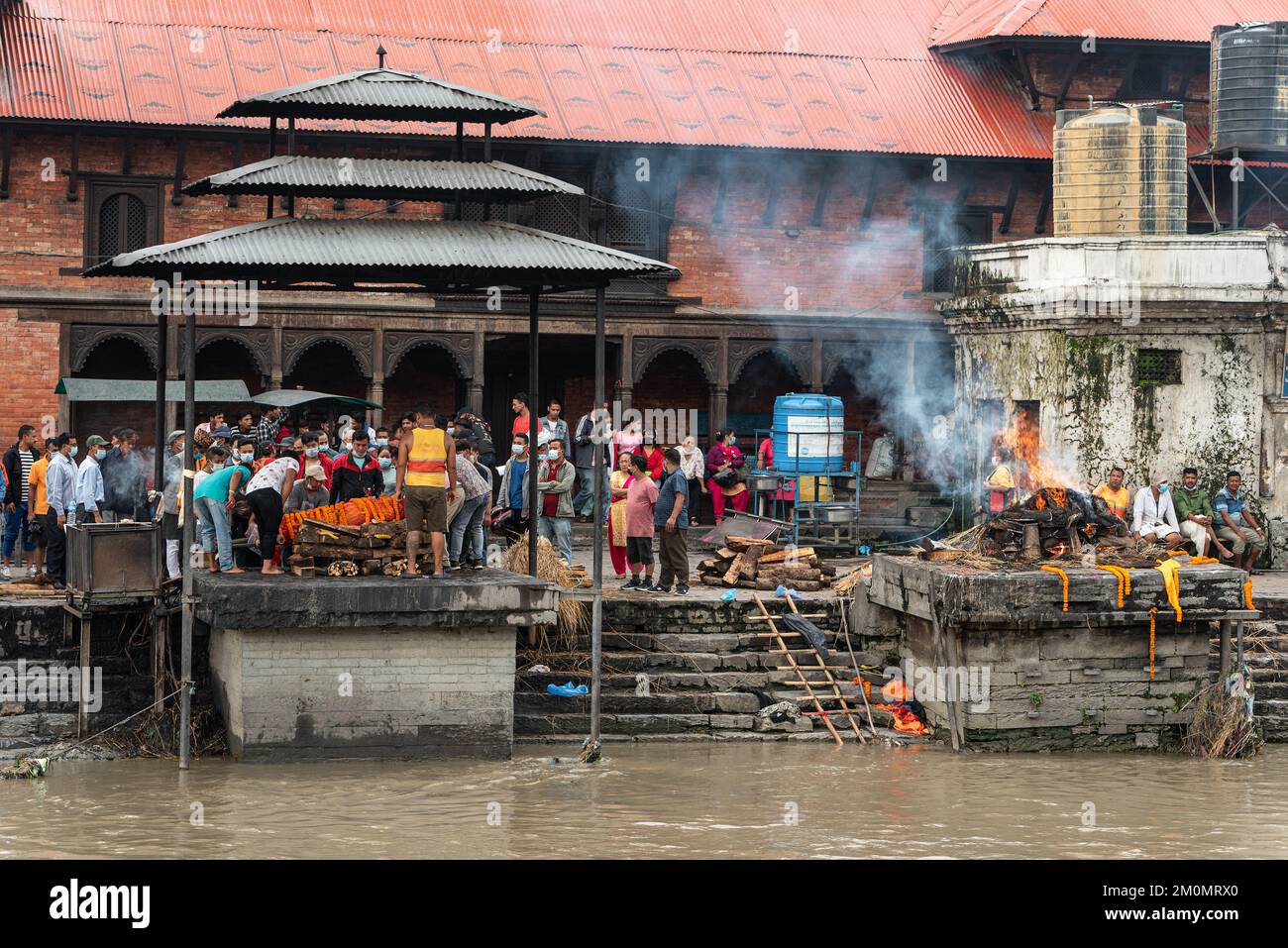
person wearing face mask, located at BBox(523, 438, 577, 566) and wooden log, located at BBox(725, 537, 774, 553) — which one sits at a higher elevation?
person wearing face mask, located at BBox(523, 438, 577, 566)

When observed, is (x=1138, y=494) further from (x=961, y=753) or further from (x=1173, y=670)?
(x=961, y=753)

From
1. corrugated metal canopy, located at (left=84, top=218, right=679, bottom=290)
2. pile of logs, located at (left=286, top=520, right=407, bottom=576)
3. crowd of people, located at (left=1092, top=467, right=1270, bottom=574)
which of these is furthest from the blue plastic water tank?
pile of logs, located at (left=286, top=520, right=407, bottom=576)

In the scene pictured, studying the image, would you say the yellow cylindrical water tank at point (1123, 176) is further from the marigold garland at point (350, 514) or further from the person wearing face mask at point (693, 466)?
the marigold garland at point (350, 514)

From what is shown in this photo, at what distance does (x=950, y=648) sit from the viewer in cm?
1984

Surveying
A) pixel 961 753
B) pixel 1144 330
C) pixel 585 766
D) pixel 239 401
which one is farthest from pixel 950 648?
pixel 239 401

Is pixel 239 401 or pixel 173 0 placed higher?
pixel 173 0

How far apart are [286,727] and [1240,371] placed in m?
15.3

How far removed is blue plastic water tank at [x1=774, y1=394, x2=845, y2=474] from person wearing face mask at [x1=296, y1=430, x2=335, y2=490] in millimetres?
10163

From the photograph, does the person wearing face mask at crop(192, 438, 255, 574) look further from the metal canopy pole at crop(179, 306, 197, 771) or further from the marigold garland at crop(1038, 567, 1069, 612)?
the marigold garland at crop(1038, 567, 1069, 612)

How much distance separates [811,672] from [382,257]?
625 cm

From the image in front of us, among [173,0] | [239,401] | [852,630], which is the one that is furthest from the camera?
[173,0]

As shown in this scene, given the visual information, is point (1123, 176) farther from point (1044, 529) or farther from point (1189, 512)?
point (1044, 529)

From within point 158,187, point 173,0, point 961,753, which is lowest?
point 961,753

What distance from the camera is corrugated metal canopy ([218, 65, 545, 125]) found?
1970cm
